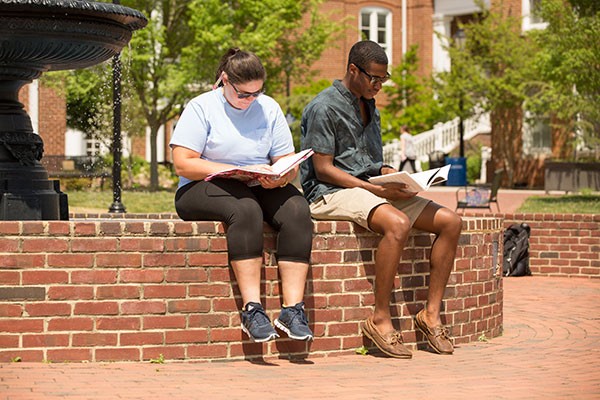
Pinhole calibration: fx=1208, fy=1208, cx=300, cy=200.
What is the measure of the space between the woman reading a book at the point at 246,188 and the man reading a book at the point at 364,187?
0.39m

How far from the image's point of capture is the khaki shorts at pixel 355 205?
7.28m

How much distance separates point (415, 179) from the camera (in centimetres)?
726

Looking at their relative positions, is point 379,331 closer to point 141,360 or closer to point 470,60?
point 141,360

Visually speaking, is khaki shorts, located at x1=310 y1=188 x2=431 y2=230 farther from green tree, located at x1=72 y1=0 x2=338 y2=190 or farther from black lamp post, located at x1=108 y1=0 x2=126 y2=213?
green tree, located at x1=72 y1=0 x2=338 y2=190

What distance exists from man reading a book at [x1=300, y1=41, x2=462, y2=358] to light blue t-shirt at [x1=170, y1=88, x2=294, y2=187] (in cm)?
34

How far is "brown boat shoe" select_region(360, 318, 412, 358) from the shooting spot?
7.23 meters

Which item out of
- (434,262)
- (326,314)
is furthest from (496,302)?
(326,314)

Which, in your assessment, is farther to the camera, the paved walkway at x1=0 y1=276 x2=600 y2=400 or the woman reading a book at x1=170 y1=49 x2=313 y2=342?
the woman reading a book at x1=170 y1=49 x2=313 y2=342

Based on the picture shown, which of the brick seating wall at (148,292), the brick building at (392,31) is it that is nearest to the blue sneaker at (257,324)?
the brick seating wall at (148,292)

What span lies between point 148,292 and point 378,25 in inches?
1668

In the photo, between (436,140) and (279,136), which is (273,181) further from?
(436,140)

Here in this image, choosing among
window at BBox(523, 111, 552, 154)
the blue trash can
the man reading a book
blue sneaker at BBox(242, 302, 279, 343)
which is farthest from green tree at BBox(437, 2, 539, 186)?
blue sneaker at BBox(242, 302, 279, 343)

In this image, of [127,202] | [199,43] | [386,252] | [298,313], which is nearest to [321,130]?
[386,252]

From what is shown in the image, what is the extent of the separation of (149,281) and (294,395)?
1.34 metres
